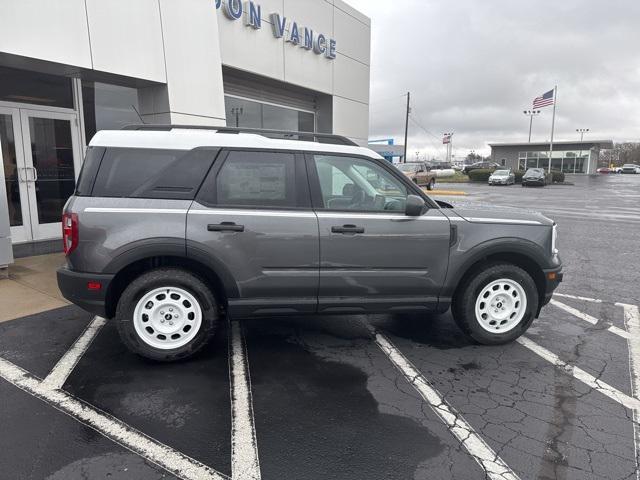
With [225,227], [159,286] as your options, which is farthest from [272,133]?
[159,286]

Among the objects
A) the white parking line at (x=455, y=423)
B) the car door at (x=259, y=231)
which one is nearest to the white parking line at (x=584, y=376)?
the white parking line at (x=455, y=423)

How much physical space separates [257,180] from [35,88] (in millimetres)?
6087

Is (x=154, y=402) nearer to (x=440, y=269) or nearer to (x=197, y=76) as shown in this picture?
(x=440, y=269)

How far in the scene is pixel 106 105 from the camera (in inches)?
346

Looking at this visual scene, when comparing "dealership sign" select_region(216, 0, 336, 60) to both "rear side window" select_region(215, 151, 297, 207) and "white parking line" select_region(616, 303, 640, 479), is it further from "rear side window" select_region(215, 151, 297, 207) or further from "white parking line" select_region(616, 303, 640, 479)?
"white parking line" select_region(616, 303, 640, 479)

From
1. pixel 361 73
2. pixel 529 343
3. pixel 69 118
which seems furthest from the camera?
pixel 361 73

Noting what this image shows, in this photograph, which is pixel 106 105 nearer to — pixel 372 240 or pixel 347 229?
pixel 347 229

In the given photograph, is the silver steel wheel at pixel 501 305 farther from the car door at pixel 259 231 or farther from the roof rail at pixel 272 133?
the roof rail at pixel 272 133

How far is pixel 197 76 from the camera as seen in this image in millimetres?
7879

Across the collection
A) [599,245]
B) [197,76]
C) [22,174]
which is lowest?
[599,245]

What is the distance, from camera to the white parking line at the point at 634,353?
302 centimetres

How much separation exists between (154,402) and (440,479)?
2033mm

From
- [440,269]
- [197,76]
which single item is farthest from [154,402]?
[197,76]

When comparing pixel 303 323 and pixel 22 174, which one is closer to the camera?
pixel 303 323
